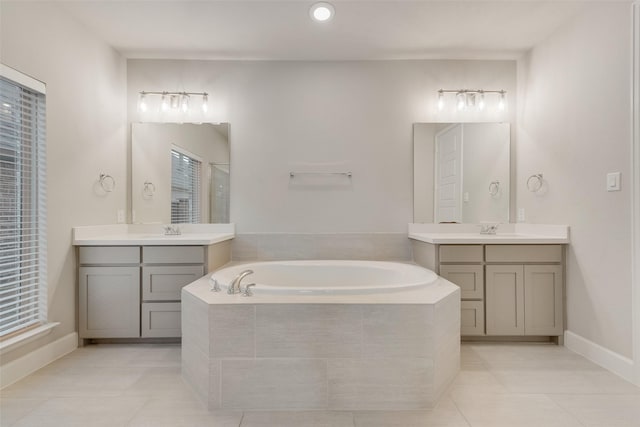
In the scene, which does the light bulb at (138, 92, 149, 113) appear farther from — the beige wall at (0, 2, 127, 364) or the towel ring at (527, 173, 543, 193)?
the towel ring at (527, 173, 543, 193)

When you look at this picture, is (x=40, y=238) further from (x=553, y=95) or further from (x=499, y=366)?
(x=553, y=95)

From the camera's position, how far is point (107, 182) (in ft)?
9.17

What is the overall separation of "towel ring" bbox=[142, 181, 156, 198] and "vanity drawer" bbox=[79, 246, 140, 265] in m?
0.72

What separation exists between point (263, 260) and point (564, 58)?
9.35 feet

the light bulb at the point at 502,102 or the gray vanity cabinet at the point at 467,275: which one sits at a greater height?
the light bulb at the point at 502,102

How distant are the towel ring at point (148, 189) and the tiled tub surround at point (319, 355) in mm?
1783

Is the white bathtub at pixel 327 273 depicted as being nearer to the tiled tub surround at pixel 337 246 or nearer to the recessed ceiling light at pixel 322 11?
the tiled tub surround at pixel 337 246

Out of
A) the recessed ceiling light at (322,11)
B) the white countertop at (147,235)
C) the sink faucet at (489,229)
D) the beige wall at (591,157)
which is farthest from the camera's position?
the sink faucet at (489,229)

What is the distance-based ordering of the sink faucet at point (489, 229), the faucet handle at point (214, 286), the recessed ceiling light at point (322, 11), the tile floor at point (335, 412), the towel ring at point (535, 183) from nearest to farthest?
the tile floor at point (335, 412) → the faucet handle at point (214, 286) → the recessed ceiling light at point (322, 11) → the towel ring at point (535, 183) → the sink faucet at point (489, 229)

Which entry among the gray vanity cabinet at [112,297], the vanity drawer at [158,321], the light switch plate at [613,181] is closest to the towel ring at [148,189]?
the gray vanity cabinet at [112,297]

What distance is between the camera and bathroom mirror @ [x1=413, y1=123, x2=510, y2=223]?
10.0 ft

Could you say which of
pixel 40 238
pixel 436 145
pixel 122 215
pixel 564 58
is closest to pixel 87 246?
pixel 40 238

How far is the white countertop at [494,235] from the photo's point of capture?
2.47 meters

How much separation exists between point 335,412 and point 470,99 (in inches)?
108
